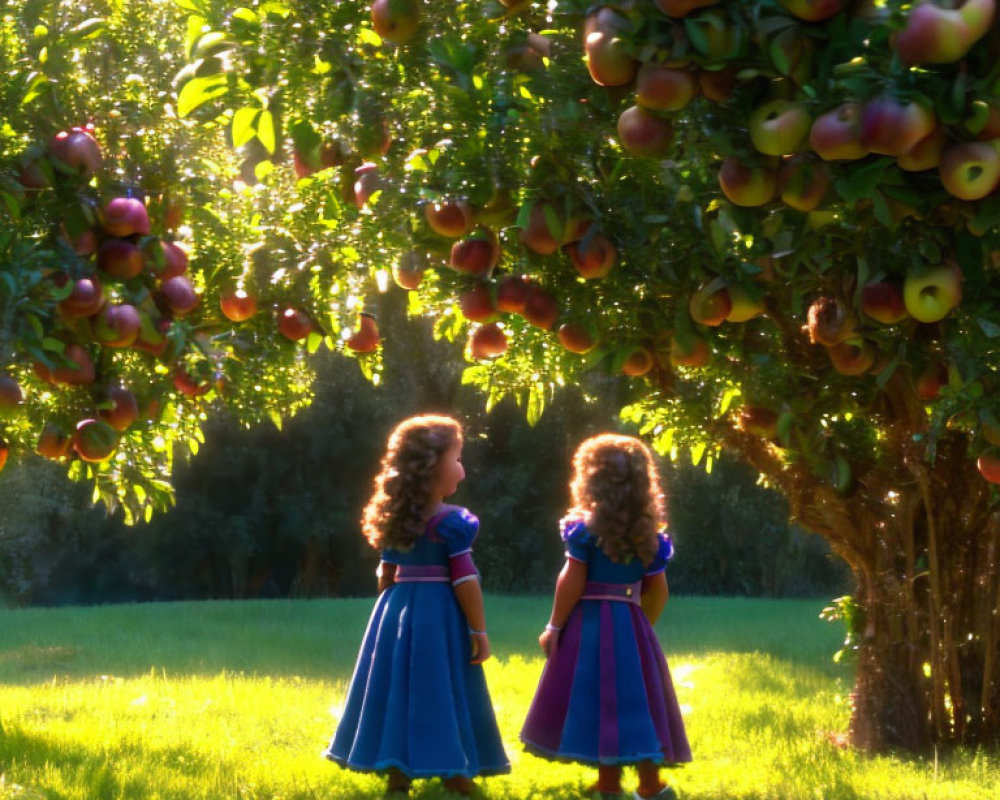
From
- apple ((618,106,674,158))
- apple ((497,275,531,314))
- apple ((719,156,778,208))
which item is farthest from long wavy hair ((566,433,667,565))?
apple ((719,156,778,208))

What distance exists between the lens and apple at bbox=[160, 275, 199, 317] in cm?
398

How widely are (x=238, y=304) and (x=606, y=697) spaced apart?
1998mm

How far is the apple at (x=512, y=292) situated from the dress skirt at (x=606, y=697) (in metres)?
1.66

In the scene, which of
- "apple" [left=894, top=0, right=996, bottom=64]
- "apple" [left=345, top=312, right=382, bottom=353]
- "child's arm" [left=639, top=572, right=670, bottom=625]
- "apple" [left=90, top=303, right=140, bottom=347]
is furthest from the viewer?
"child's arm" [left=639, top=572, right=670, bottom=625]

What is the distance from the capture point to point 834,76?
218 cm

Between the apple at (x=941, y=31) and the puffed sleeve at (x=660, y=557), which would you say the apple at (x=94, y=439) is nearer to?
the puffed sleeve at (x=660, y=557)

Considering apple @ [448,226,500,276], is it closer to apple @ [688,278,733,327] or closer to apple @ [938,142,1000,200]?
apple @ [688,278,733,327]

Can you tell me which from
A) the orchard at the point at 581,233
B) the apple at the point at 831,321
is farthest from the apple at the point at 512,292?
the apple at the point at 831,321

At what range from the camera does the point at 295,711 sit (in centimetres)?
691

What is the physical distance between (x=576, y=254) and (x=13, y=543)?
55.6 feet

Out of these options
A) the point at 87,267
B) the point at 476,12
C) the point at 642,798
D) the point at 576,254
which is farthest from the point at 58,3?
the point at 642,798

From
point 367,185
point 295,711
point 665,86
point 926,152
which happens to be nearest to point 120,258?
point 367,185

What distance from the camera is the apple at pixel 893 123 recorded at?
2.03 meters

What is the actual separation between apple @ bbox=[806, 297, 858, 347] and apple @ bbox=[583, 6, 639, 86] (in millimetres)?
810
